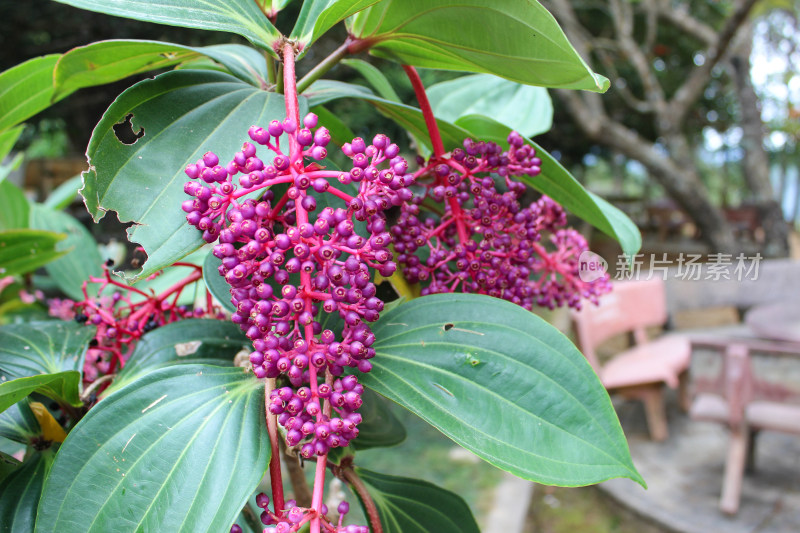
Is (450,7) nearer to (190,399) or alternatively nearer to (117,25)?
(190,399)

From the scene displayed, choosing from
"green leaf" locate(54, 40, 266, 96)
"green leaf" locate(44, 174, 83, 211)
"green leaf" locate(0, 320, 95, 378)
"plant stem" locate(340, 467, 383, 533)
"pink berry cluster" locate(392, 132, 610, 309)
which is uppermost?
"green leaf" locate(44, 174, 83, 211)

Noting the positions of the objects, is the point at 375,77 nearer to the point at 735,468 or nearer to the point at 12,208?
the point at 12,208

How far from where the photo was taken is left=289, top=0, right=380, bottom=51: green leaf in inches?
13.6

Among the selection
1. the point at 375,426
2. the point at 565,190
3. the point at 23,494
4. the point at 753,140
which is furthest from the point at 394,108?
the point at 753,140

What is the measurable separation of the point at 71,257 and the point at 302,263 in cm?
69

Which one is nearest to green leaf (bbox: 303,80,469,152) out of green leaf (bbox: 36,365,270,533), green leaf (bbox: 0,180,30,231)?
green leaf (bbox: 36,365,270,533)

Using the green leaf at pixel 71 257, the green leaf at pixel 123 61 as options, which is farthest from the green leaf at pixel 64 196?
the green leaf at pixel 123 61

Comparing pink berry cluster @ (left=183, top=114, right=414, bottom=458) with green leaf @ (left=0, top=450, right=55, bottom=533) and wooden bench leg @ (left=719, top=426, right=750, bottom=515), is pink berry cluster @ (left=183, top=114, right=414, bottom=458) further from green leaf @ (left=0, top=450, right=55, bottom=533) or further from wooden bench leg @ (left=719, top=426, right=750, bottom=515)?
wooden bench leg @ (left=719, top=426, right=750, bottom=515)

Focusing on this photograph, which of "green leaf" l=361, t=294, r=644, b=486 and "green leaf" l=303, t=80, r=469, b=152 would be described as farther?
"green leaf" l=303, t=80, r=469, b=152

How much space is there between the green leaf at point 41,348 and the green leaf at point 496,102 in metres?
0.43

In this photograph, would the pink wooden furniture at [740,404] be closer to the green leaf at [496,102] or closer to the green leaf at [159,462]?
the green leaf at [496,102]

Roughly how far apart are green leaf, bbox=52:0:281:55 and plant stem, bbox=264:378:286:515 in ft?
0.70

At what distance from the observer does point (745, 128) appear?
4.97 meters

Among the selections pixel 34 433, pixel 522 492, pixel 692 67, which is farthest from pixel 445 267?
pixel 692 67
